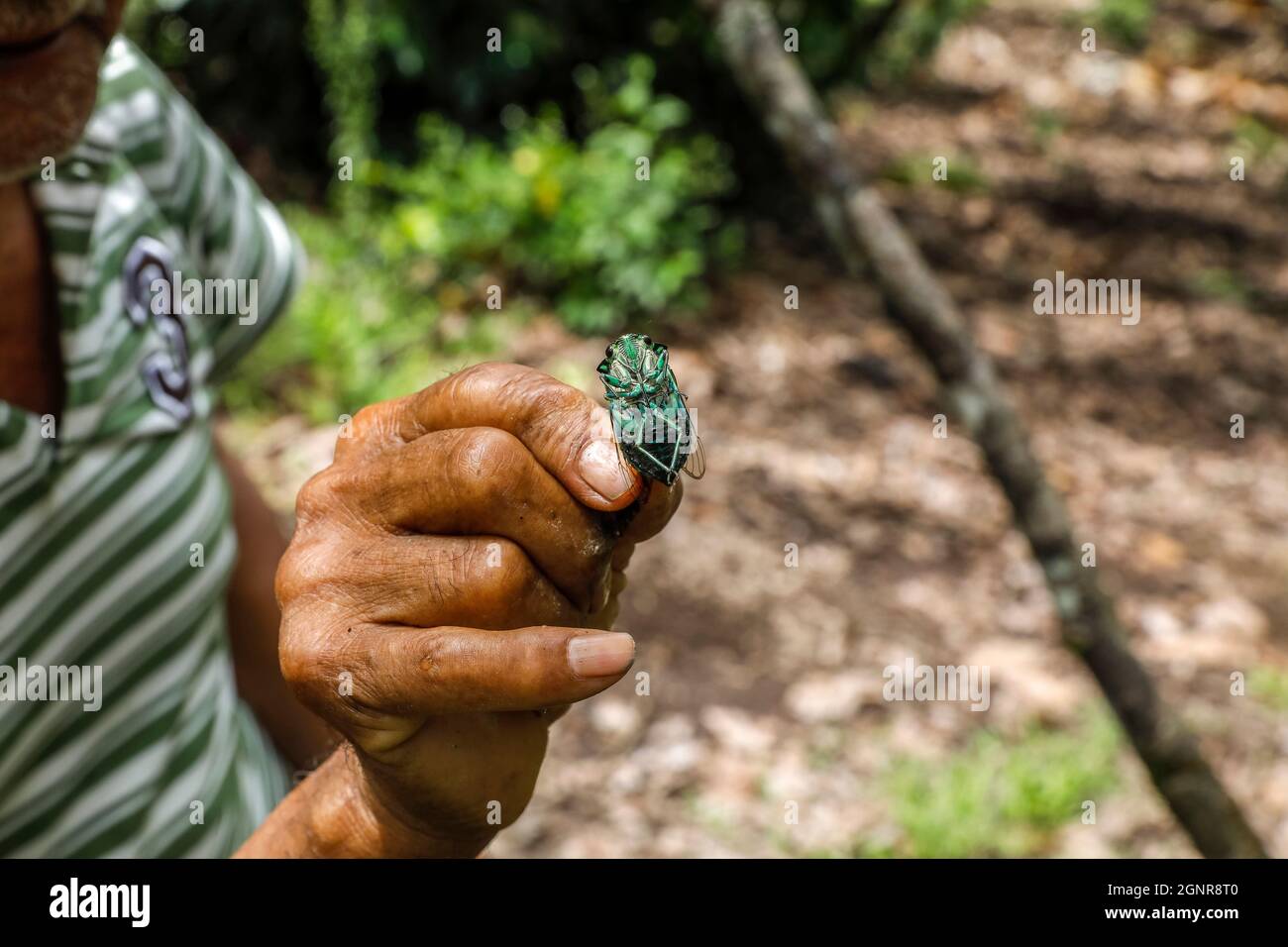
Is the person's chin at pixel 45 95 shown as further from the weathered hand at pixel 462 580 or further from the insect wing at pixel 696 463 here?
the insect wing at pixel 696 463

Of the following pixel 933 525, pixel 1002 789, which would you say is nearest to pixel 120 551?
pixel 1002 789

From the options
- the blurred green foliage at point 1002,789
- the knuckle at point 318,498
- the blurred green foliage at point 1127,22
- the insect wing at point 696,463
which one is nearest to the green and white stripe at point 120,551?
the knuckle at point 318,498

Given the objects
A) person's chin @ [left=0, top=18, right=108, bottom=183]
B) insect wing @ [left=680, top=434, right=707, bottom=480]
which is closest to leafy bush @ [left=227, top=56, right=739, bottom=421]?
person's chin @ [left=0, top=18, right=108, bottom=183]

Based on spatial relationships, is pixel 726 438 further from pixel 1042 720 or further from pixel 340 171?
pixel 340 171

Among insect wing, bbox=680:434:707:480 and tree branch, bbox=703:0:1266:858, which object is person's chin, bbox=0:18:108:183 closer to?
insect wing, bbox=680:434:707:480

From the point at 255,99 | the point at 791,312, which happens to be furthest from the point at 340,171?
the point at 791,312
